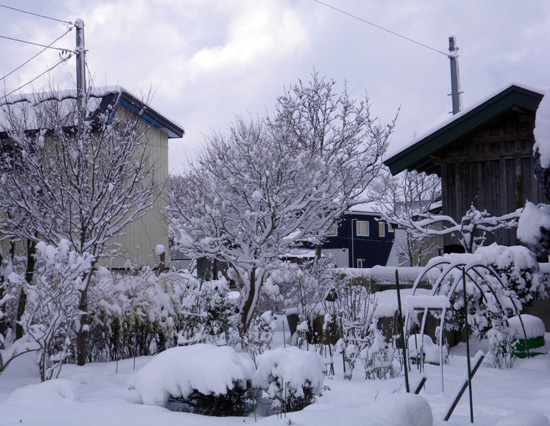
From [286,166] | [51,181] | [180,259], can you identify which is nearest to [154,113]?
[286,166]

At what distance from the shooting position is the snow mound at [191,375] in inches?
198

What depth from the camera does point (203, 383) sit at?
5.04 m

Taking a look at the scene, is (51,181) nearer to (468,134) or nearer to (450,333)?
(450,333)

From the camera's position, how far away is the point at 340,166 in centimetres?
1767

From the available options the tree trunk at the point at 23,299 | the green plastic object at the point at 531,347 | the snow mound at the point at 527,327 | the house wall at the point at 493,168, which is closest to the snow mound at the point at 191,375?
the snow mound at the point at 527,327

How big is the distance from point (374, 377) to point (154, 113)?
14.6m

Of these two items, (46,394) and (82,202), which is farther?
(82,202)

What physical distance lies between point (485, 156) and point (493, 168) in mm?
247

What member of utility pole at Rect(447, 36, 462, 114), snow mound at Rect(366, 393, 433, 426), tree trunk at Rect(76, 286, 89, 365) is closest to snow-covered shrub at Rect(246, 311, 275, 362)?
tree trunk at Rect(76, 286, 89, 365)

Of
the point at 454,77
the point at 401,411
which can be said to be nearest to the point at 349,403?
the point at 401,411

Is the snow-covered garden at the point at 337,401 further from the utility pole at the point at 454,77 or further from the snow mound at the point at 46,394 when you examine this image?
the utility pole at the point at 454,77

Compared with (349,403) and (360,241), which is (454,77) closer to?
(349,403)

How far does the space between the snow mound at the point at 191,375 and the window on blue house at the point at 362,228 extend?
34.5m

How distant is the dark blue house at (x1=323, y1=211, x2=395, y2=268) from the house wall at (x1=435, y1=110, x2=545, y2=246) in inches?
1109
